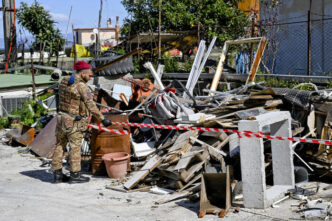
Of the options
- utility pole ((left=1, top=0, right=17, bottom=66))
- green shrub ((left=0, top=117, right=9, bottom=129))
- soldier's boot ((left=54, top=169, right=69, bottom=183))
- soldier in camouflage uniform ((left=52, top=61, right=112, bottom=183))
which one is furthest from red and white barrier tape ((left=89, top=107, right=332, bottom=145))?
utility pole ((left=1, top=0, right=17, bottom=66))

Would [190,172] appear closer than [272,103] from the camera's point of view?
Yes

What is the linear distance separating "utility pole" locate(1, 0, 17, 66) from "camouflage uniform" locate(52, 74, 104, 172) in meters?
15.4

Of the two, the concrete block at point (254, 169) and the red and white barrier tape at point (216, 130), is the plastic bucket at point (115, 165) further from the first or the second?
the concrete block at point (254, 169)

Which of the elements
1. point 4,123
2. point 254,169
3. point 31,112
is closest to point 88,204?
point 254,169

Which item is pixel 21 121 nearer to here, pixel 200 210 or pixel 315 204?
pixel 200 210

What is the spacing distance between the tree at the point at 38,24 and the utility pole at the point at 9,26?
2.26ft

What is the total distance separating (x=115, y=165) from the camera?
772 centimetres

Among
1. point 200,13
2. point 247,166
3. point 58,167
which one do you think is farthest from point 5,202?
point 200,13

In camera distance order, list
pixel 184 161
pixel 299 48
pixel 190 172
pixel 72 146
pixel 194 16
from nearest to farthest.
A: 1. pixel 190 172
2. pixel 184 161
3. pixel 72 146
4. pixel 299 48
5. pixel 194 16

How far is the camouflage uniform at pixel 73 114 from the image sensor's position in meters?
7.44

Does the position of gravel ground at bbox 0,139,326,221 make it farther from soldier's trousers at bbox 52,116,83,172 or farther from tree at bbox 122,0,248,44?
tree at bbox 122,0,248,44

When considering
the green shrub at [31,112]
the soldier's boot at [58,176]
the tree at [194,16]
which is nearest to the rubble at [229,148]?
the soldier's boot at [58,176]

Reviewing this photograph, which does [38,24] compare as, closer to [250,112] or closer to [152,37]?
[152,37]

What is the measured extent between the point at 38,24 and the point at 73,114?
1671 cm
